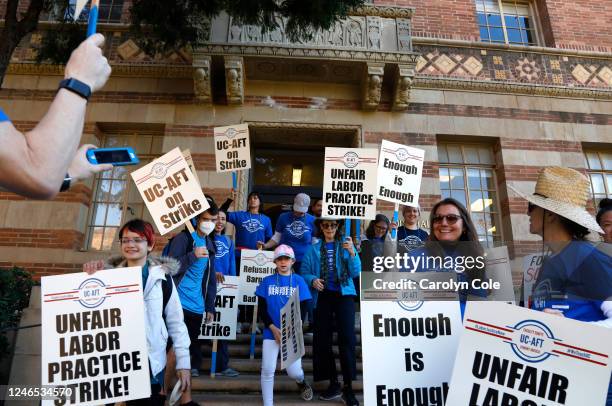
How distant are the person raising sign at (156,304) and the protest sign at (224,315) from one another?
6.20 feet

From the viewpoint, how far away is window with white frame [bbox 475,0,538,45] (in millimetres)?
9453

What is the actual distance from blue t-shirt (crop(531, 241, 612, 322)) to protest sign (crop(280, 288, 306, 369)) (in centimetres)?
211

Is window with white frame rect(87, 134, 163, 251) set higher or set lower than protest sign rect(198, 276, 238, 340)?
higher

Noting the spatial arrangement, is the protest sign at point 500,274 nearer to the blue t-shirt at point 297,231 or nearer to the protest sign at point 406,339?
the protest sign at point 406,339

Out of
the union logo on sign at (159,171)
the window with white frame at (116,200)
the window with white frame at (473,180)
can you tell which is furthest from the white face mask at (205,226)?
the window with white frame at (473,180)

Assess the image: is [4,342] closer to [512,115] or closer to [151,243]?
[151,243]

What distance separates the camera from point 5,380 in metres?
5.02

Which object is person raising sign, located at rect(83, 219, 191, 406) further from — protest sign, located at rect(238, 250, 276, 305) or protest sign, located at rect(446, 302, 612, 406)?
protest sign, located at rect(238, 250, 276, 305)

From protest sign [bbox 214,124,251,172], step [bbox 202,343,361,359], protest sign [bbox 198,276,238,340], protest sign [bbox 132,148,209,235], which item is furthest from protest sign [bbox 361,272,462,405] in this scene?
protest sign [bbox 214,124,251,172]

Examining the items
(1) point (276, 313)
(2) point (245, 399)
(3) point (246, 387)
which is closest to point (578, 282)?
(1) point (276, 313)

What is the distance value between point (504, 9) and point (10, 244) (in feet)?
41.4

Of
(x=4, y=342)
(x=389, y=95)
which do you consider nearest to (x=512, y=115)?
(x=389, y=95)

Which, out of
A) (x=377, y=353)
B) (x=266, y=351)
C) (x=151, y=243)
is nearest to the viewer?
(x=377, y=353)

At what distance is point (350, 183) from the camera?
4.98 meters
